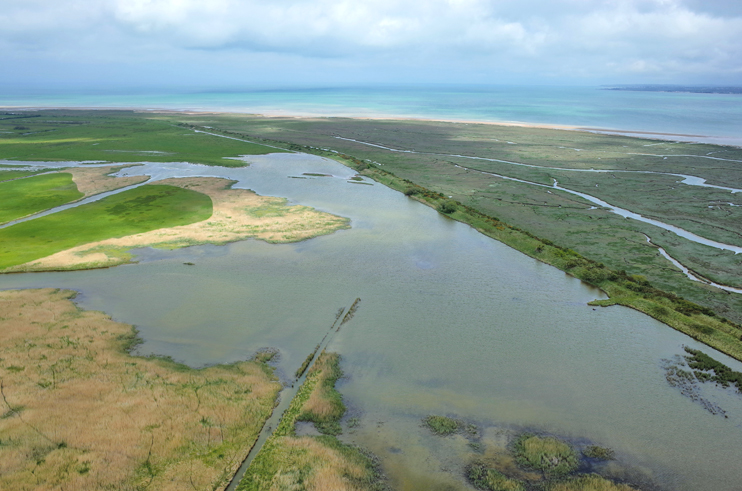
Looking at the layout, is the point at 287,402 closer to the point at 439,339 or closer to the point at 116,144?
the point at 439,339

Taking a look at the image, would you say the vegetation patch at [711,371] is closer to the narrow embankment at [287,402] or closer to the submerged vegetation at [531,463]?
the submerged vegetation at [531,463]

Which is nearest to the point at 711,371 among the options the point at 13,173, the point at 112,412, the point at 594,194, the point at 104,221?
the point at 112,412

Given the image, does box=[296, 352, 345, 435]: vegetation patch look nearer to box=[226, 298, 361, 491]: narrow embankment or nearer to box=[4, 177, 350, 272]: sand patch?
box=[226, 298, 361, 491]: narrow embankment

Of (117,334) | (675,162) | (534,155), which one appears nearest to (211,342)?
(117,334)

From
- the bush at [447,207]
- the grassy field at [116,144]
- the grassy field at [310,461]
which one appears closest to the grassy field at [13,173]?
the grassy field at [116,144]

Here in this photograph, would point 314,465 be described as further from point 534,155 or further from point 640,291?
point 534,155

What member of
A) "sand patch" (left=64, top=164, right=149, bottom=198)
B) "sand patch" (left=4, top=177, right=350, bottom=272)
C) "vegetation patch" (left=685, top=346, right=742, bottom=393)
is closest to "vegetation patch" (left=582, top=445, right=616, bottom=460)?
"vegetation patch" (left=685, top=346, right=742, bottom=393)
